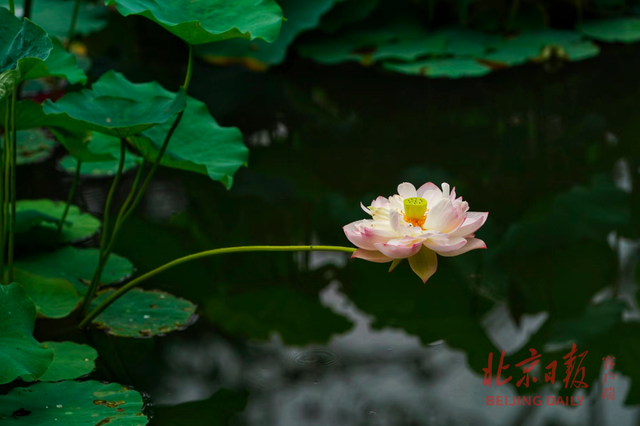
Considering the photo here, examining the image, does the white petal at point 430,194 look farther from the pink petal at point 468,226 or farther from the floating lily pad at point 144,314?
the floating lily pad at point 144,314

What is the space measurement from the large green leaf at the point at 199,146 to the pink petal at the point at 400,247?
21.8 inches

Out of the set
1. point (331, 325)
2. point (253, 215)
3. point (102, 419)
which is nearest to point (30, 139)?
point (253, 215)

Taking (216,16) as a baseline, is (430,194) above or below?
below

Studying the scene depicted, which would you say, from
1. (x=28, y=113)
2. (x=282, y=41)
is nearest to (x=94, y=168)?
(x=28, y=113)

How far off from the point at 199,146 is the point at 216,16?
0.31 metres

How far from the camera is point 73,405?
4.38ft

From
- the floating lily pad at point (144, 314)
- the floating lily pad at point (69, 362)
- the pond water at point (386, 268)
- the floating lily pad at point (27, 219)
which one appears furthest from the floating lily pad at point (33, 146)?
the floating lily pad at point (69, 362)

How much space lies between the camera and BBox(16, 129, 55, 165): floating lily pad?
270cm

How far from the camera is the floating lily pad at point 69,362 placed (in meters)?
1.44

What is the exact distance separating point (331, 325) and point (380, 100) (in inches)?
68.4

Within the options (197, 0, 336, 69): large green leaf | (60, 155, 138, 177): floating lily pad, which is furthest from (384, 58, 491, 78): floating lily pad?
(60, 155, 138, 177): floating lily pad

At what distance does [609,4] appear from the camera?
396cm

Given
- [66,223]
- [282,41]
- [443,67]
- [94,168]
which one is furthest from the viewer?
[282,41]

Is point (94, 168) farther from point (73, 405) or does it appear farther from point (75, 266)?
point (73, 405)
